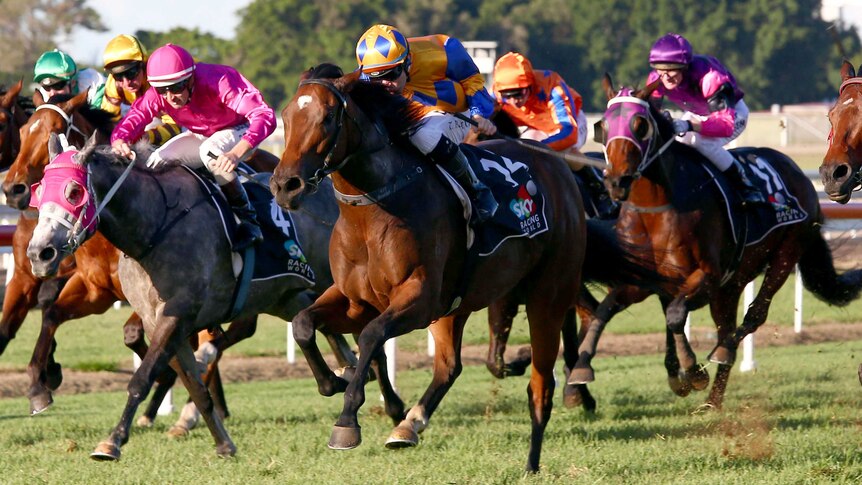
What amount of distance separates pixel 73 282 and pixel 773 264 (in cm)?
416

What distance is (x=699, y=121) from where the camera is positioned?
25.3 feet

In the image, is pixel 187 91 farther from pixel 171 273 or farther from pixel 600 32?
pixel 600 32

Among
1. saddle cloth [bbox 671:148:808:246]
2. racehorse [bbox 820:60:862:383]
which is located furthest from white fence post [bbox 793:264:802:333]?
racehorse [bbox 820:60:862:383]

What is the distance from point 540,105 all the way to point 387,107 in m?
2.62

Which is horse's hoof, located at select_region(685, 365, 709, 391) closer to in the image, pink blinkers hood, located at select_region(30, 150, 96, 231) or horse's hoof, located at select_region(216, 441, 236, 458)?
horse's hoof, located at select_region(216, 441, 236, 458)

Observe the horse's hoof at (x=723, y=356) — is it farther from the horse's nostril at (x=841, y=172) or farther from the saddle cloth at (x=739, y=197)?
the horse's nostril at (x=841, y=172)

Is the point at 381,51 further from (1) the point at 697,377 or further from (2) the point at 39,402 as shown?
(1) the point at 697,377

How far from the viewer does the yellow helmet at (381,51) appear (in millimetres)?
5816

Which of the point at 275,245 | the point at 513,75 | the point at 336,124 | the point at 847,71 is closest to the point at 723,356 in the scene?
the point at 513,75

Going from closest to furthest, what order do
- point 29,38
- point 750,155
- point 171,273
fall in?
point 171,273 → point 750,155 → point 29,38

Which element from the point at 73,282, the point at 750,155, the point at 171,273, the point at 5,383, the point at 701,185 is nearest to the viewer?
the point at 171,273

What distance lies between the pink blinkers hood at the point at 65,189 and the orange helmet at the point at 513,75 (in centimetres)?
288

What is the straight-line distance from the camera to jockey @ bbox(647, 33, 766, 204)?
303 inches

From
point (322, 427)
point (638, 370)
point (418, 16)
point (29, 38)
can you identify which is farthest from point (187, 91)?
point (29, 38)
